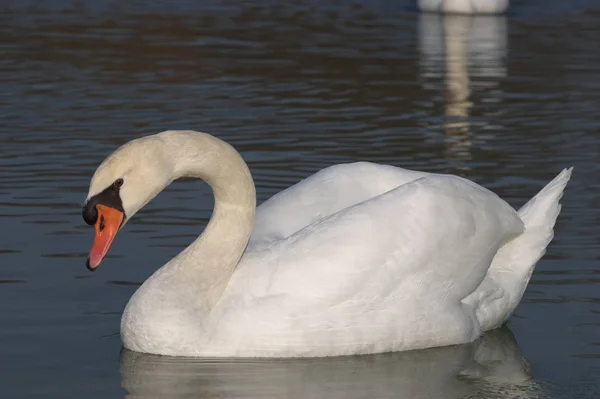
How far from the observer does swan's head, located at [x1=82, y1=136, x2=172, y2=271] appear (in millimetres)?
6840

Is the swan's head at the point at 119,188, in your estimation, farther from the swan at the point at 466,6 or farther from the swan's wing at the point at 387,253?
the swan at the point at 466,6

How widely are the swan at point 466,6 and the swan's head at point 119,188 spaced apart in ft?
52.9

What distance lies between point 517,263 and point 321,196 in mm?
1049

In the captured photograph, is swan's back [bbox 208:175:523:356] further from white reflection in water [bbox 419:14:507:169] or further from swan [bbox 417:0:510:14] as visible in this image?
swan [bbox 417:0:510:14]

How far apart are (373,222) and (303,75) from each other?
9536mm

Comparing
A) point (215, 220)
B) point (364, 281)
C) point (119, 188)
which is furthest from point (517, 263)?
point (119, 188)

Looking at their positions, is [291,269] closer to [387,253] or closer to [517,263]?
[387,253]

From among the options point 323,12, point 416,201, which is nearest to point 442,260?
point 416,201

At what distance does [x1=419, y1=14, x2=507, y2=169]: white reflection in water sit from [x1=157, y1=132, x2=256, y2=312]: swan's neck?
15.1 feet

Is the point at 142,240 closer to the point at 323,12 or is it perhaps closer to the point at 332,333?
the point at 332,333

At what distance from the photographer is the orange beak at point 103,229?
22.6ft

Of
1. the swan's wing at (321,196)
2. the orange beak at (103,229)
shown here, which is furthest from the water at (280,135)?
the swan's wing at (321,196)

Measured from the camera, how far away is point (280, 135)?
A: 13.0 m

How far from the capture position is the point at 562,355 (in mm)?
7359
